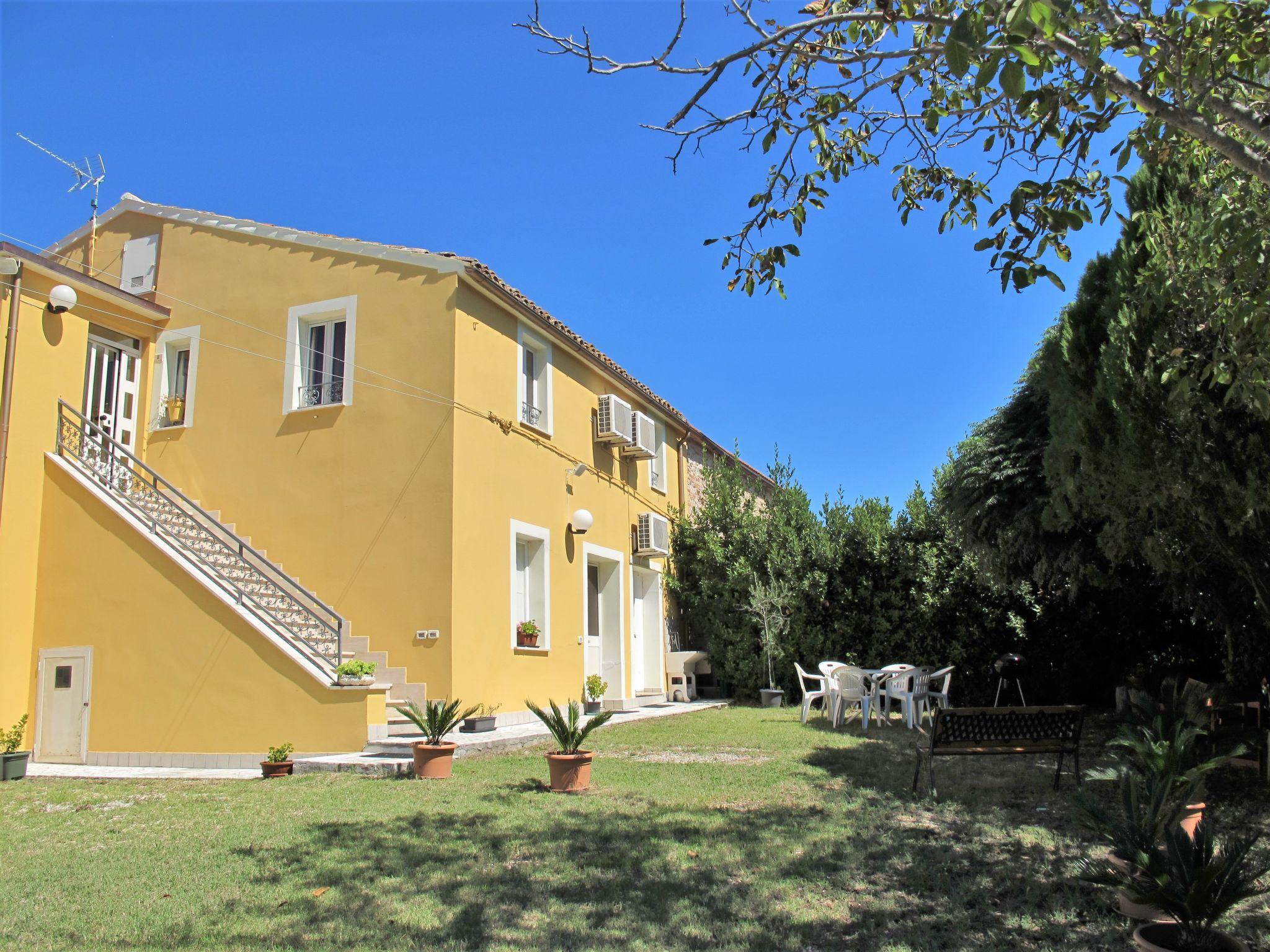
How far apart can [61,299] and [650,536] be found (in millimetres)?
9298

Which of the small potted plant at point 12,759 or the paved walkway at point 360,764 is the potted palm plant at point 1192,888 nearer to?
the paved walkway at point 360,764

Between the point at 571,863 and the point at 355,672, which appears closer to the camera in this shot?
the point at 571,863

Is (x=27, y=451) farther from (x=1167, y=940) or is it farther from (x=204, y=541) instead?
(x=1167, y=940)

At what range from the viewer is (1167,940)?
3.49m

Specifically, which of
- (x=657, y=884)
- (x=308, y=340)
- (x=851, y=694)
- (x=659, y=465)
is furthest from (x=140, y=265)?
(x=657, y=884)

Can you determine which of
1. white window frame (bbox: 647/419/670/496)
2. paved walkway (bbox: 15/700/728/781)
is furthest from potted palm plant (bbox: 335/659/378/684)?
white window frame (bbox: 647/419/670/496)

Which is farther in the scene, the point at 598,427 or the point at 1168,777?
the point at 598,427

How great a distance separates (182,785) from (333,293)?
22.0 feet

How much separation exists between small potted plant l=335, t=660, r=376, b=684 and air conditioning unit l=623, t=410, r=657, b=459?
24.0 feet

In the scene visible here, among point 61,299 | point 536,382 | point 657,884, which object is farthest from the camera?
point 536,382

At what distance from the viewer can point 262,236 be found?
42.7ft

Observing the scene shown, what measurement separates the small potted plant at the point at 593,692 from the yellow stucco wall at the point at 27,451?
6611 millimetres

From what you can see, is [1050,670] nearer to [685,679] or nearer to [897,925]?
[685,679]

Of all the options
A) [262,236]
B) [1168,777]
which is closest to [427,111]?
[262,236]
